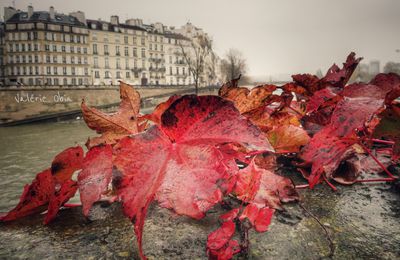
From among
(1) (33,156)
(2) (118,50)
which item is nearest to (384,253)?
(1) (33,156)

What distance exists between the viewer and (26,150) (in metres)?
13.5

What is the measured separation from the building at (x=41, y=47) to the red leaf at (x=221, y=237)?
46.5 m

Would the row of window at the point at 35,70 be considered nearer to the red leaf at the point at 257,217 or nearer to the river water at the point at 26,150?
the river water at the point at 26,150

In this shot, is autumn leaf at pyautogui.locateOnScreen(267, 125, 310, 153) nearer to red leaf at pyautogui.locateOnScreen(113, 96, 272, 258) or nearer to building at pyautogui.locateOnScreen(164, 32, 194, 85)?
red leaf at pyautogui.locateOnScreen(113, 96, 272, 258)

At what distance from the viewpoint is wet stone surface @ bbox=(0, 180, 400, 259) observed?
0.55 m

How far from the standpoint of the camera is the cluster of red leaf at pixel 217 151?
0.42 m

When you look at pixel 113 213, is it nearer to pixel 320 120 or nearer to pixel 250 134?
pixel 250 134

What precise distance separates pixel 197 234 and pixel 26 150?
15499 mm

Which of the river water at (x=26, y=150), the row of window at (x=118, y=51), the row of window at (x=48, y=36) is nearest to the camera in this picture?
the river water at (x=26, y=150)

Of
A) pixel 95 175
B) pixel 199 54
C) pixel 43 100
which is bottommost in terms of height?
pixel 95 175

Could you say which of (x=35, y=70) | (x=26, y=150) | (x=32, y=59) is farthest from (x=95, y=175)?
(x=32, y=59)

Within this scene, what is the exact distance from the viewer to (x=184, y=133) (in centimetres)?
44

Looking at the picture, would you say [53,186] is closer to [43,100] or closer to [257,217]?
[257,217]

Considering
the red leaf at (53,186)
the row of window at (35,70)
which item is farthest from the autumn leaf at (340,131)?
the row of window at (35,70)
